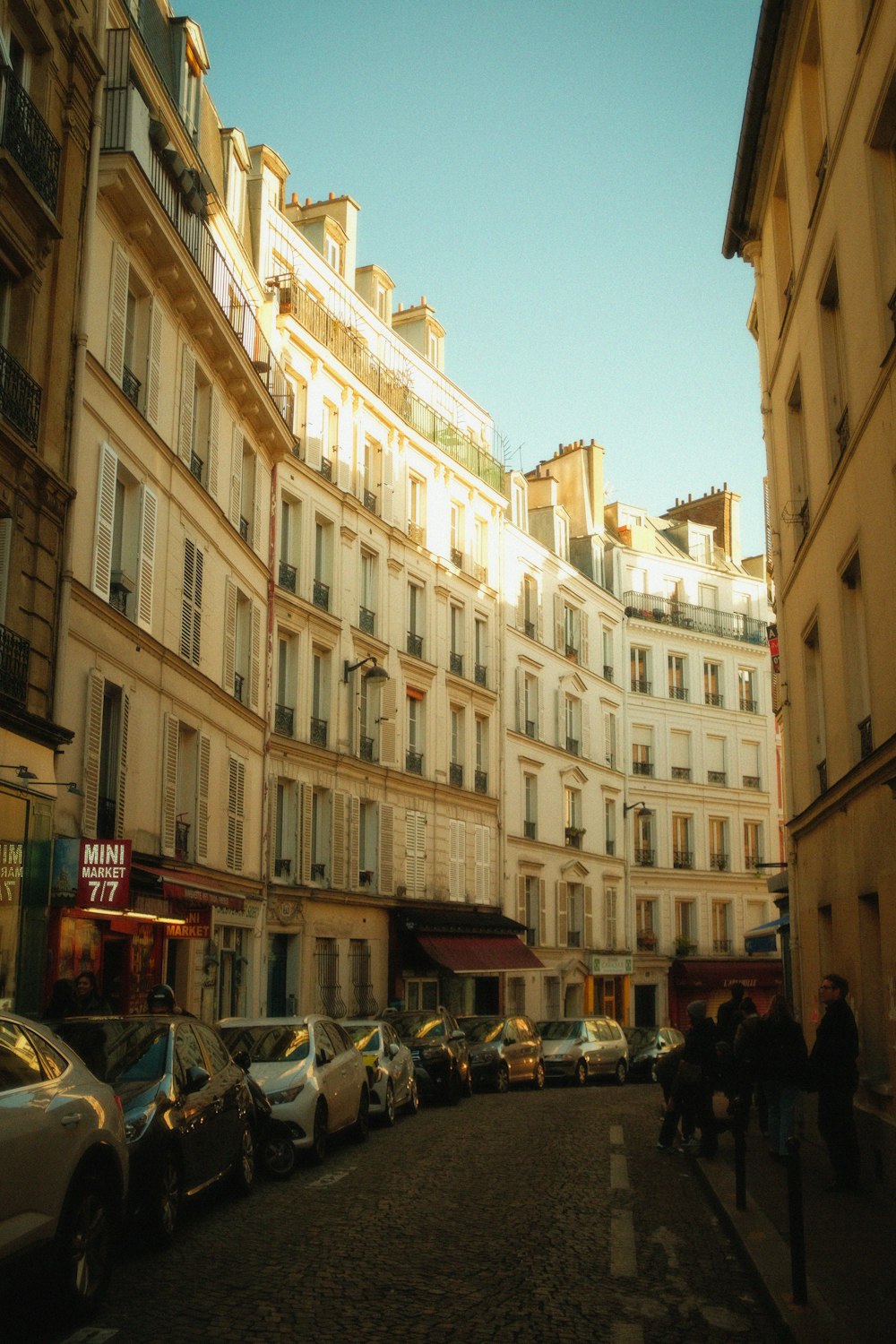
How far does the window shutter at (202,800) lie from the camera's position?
2227cm

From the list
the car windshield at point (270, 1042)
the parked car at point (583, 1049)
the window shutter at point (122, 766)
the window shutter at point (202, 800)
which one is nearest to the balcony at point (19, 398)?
the window shutter at point (122, 766)

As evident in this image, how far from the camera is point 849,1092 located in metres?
11.1

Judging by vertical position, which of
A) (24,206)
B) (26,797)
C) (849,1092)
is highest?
(24,206)

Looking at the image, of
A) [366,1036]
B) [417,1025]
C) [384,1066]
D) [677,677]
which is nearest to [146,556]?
[366,1036]

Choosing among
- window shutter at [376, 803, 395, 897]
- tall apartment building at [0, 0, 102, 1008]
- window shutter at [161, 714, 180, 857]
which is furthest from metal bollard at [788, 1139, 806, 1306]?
window shutter at [376, 803, 395, 897]

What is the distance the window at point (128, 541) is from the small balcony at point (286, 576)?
8272 mm

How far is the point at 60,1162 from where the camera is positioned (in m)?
6.68

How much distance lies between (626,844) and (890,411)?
121ft

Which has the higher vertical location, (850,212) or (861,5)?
(861,5)

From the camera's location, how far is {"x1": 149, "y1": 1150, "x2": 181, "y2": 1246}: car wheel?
8.82 m

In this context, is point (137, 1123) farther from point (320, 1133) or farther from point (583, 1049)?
point (583, 1049)

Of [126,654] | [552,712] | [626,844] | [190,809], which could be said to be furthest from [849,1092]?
[626,844]

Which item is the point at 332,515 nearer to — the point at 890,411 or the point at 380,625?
the point at 380,625

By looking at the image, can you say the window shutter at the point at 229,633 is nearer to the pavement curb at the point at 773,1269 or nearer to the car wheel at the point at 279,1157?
A: the car wheel at the point at 279,1157
